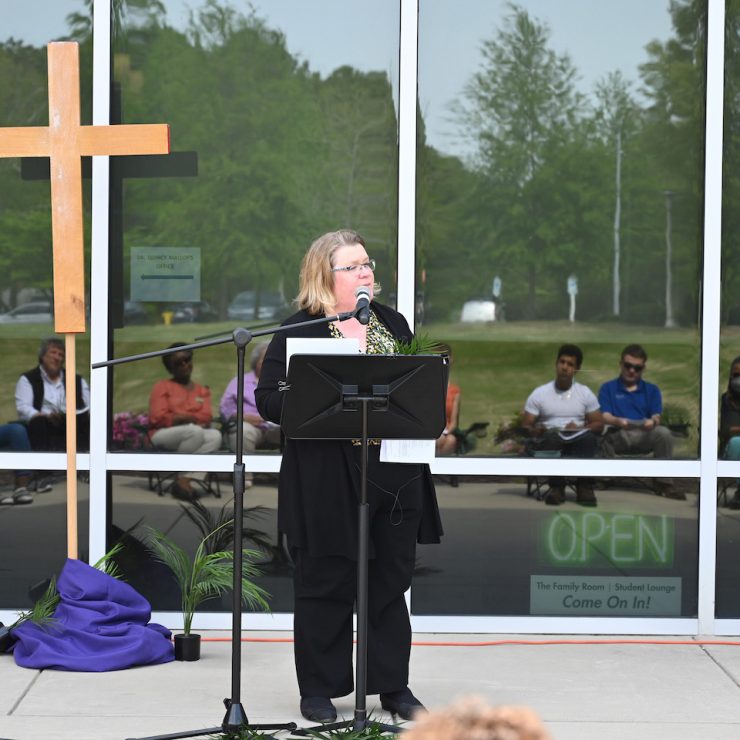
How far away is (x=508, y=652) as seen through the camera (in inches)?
217

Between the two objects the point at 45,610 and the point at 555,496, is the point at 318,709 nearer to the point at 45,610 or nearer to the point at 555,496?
the point at 45,610

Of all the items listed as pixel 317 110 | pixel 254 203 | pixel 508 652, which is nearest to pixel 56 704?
pixel 508 652

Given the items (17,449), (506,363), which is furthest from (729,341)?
(17,449)

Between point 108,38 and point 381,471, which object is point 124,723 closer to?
point 381,471

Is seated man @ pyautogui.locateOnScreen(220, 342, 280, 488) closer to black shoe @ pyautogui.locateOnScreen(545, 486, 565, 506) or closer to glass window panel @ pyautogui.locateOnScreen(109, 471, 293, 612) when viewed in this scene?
glass window panel @ pyautogui.locateOnScreen(109, 471, 293, 612)

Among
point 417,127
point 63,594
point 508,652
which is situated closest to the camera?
point 63,594

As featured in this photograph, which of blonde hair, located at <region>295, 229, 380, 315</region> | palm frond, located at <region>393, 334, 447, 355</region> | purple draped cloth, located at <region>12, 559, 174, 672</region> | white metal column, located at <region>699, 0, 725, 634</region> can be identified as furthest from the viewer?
white metal column, located at <region>699, 0, 725, 634</region>

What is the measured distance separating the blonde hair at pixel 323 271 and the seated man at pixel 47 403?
76.4 inches

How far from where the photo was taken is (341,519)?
14.2ft

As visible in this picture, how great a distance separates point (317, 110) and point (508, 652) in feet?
8.58

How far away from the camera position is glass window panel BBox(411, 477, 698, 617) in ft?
19.4

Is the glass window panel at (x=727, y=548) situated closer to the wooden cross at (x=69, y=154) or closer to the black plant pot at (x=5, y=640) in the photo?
the wooden cross at (x=69, y=154)

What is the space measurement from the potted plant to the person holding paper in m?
0.81

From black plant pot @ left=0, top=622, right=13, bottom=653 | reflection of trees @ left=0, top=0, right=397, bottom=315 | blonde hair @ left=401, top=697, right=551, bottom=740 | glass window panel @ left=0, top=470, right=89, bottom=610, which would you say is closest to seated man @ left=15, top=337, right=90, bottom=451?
glass window panel @ left=0, top=470, right=89, bottom=610
